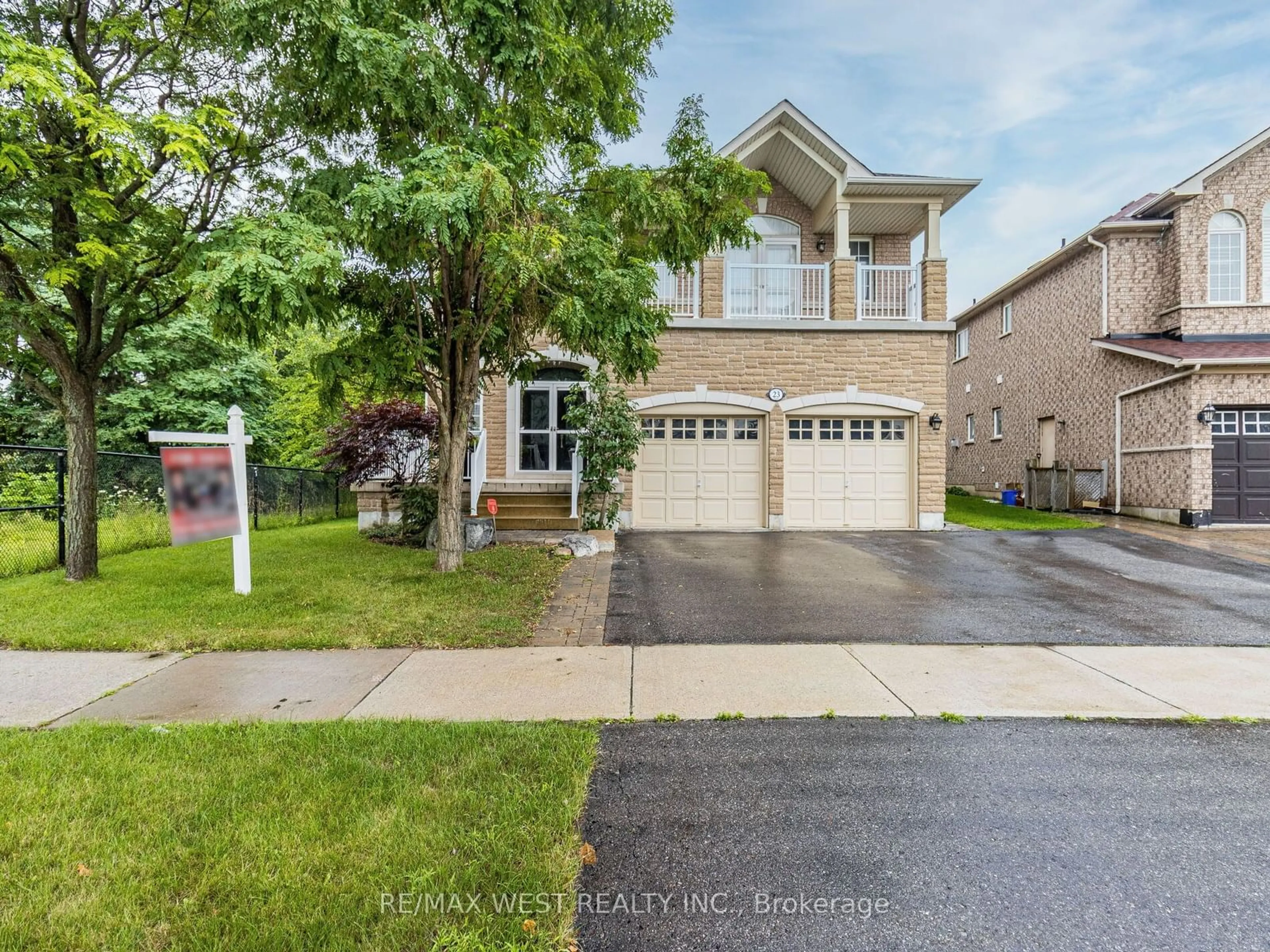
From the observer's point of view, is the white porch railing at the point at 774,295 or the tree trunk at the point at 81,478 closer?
the tree trunk at the point at 81,478

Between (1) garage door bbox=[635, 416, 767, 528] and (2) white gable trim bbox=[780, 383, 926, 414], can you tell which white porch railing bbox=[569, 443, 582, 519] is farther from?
(2) white gable trim bbox=[780, 383, 926, 414]

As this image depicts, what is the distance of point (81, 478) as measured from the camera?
7.13m

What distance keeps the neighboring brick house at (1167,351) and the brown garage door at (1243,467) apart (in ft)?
0.07

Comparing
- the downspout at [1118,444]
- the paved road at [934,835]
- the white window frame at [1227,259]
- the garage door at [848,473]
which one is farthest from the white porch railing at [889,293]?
the paved road at [934,835]

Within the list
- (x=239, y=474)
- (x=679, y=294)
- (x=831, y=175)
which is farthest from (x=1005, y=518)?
(x=239, y=474)

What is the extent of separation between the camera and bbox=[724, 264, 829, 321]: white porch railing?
1293cm

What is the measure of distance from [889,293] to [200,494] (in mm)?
12847

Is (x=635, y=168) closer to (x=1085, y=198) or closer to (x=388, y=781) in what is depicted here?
(x=388, y=781)

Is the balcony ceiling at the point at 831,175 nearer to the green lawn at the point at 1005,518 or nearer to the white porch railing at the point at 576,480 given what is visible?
the white porch railing at the point at 576,480

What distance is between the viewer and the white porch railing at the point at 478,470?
11.2m

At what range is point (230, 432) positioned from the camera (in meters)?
5.98

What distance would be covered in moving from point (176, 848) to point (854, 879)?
8.45 feet

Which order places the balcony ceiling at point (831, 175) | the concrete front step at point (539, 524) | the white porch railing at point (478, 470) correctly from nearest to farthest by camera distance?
the concrete front step at point (539, 524)
the white porch railing at point (478, 470)
the balcony ceiling at point (831, 175)

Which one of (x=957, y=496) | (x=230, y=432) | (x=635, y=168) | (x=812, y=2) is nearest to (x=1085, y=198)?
(x=957, y=496)
